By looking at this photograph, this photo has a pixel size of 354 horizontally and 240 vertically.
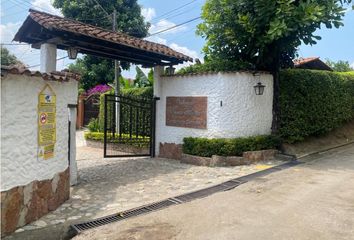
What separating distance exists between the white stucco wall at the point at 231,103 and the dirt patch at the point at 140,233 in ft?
17.5

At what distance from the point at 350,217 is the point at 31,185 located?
4.99m

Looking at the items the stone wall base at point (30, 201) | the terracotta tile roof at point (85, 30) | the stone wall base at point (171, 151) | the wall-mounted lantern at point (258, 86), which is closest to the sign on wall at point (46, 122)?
the stone wall base at point (30, 201)

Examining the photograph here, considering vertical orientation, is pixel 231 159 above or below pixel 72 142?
below

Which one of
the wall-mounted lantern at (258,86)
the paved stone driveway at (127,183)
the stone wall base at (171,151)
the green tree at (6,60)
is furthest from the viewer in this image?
the stone wall base at (171,151)

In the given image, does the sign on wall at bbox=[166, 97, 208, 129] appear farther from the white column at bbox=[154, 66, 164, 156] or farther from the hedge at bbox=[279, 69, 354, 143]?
the hedge at bbox=[279, 69, 354, 143]

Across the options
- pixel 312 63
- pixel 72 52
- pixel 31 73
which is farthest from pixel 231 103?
pixel 312 63

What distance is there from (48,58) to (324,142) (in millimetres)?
9609

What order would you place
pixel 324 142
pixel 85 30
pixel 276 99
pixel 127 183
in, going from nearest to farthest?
1. pixel 127 183
2. pixel 85 30
3. pixel 276 99
4. pixel 324 142

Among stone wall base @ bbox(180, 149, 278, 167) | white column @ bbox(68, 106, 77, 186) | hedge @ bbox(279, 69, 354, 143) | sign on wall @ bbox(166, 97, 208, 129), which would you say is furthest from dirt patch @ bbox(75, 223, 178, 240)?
hedge @ bbox(279, 69, 354, 143)

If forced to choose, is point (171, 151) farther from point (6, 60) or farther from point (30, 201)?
point (6, 60)

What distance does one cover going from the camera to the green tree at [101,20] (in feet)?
69.7

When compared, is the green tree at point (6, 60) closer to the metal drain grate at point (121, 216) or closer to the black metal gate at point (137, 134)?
the metal drain grate at point (121, 216)

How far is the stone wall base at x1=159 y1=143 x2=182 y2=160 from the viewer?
423 inches

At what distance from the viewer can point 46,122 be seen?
544 cm
